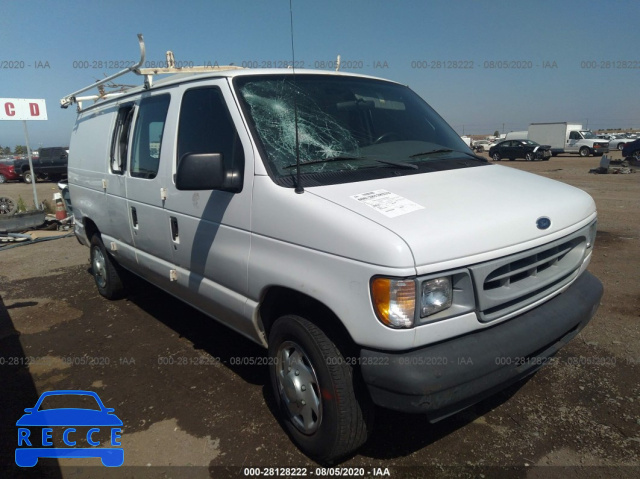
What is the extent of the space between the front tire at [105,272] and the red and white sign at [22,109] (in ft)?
25.4

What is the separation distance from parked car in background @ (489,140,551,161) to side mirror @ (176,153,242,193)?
3178 centimetres

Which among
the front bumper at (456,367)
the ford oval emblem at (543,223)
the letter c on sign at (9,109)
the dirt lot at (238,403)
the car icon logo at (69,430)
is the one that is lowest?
the car icon logo at (69,430)

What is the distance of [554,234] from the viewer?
8.27 ft

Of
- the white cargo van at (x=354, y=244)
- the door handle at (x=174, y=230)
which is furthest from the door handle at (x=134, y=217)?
the door handle at (x=174, y=230)

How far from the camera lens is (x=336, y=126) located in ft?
9.95

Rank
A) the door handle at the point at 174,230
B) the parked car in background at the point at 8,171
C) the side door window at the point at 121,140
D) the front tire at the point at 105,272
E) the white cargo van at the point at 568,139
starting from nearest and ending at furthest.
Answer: the door handle at the point at 174,230 → the side door window at the point at 121,140 → the front tire at the point at 105,272 → the parked car in background at the point at 8,171 → the white cargo van at the point at 568,139

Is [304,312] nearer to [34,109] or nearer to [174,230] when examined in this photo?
[174,230]

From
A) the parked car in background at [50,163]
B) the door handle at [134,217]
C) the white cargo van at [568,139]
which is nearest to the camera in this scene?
the door handle at [134,217]

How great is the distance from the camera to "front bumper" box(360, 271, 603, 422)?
2.05 meters

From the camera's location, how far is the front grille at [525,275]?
7.24 feet

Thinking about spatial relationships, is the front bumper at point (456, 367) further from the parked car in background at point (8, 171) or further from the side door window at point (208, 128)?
the parked car in background at point (8, 171)

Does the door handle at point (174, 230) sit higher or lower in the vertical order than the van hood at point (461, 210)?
lower

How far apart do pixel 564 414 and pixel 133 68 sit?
13.9 feet

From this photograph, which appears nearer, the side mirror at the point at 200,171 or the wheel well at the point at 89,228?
the side mirror at the point at 200,171
